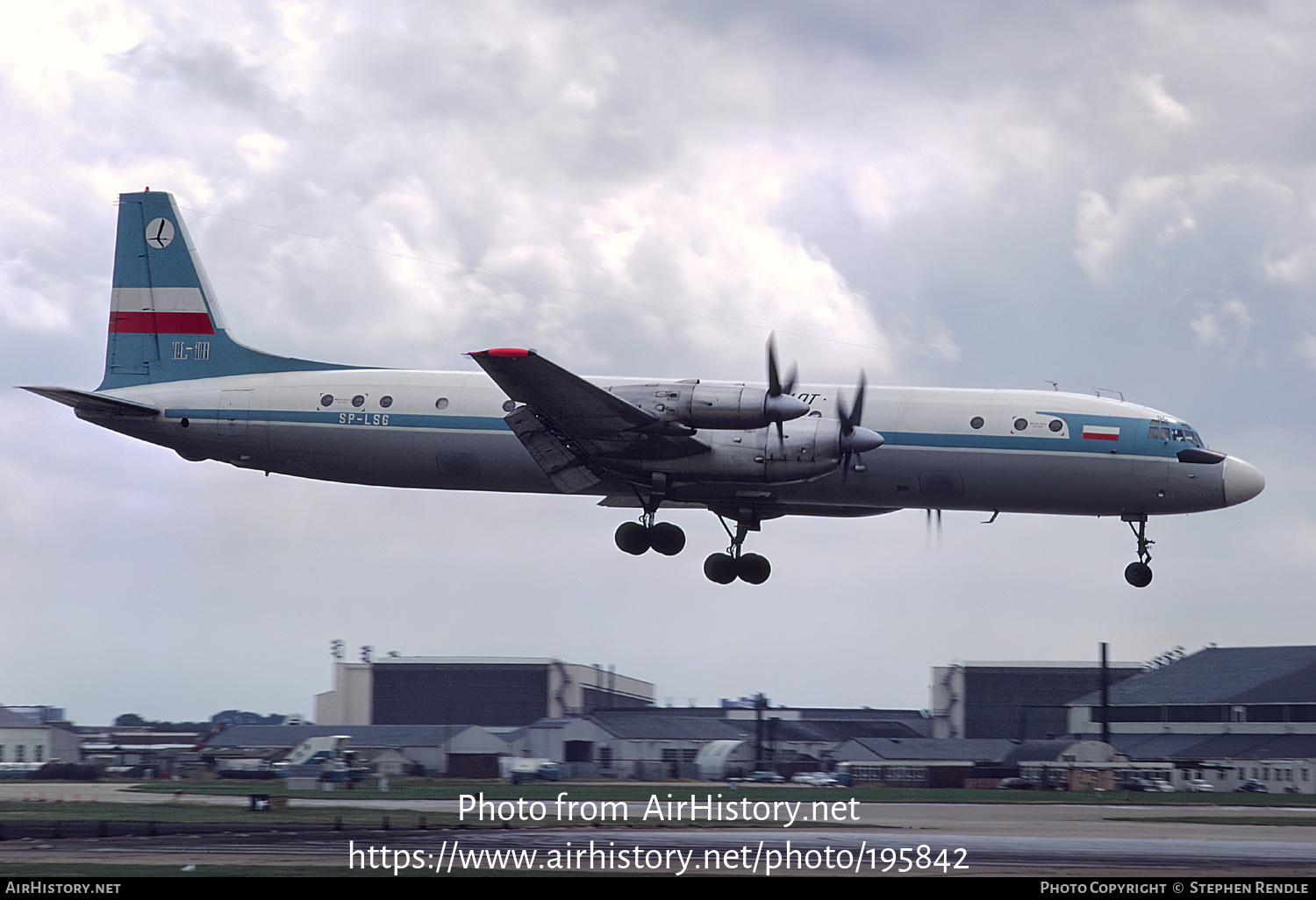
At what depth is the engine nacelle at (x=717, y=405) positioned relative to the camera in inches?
1114

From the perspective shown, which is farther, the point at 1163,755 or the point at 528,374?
the point at 1163,755

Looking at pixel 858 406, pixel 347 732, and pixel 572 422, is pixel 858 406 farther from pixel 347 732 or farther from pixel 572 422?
pixel 347 732

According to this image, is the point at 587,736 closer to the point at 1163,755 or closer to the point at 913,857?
the point at 1163,755

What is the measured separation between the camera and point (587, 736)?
74438 mm

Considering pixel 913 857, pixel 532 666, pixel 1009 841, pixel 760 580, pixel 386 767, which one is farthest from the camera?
pixel 532 666

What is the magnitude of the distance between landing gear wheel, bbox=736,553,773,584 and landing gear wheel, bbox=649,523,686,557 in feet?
7.34

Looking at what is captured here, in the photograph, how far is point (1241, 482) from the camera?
101ft

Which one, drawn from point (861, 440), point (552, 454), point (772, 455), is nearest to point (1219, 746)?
point (861, 440)

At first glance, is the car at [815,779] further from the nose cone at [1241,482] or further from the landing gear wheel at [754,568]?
the nose cone at [1241,482]

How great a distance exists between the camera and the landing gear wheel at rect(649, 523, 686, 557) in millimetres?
32469

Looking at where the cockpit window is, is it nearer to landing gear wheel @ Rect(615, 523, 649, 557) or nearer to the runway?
the runway

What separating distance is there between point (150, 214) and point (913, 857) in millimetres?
27772

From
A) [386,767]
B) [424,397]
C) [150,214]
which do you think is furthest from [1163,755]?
[150,214]

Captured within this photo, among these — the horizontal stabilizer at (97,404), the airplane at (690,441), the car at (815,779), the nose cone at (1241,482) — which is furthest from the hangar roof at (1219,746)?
the horizontal stabilizer at (97,404)
